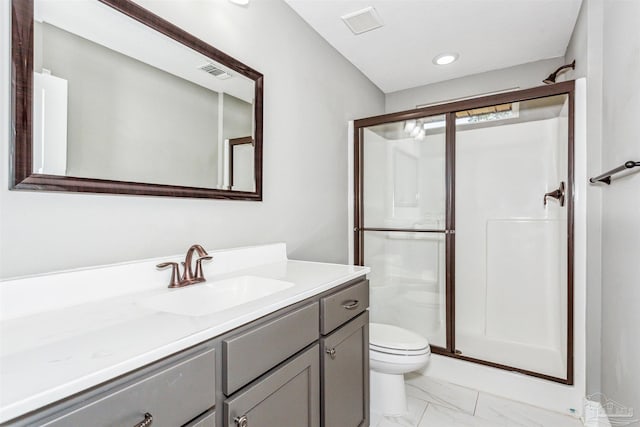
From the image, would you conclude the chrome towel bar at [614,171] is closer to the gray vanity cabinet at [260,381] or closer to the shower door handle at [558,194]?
the shower door handle at [558,194]

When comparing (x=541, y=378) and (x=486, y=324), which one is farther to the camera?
(x=486, y=324)

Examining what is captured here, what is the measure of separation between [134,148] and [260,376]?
92 centimetres

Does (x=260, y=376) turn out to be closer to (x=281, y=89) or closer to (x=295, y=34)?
(x=281, y=89)

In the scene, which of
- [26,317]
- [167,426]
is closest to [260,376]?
[167,426]

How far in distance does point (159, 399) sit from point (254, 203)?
115 centimetres

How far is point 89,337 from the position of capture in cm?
73

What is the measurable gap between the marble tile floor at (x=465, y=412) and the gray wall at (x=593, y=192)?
323mm

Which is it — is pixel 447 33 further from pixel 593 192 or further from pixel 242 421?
pixel 242 421

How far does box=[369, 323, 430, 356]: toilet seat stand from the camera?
1869 millimetres

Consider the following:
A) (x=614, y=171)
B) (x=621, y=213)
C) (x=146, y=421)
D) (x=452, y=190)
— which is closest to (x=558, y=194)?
(x=452, y=190)

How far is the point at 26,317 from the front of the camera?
88 cm

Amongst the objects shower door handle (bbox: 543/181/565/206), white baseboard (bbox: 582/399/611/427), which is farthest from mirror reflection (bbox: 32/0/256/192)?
white baseboard (bbox: 582/399/611/427)

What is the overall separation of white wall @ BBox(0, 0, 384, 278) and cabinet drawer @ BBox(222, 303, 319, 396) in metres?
0.60

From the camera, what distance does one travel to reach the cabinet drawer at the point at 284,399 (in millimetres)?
880
